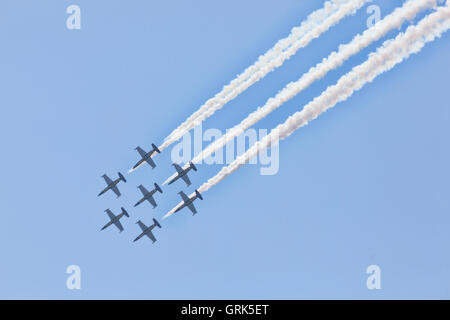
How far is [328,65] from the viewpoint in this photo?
3431 cm

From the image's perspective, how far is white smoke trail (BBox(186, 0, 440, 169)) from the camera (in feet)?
105

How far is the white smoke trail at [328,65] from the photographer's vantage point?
32.0 meters

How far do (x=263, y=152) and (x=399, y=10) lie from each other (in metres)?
7.96

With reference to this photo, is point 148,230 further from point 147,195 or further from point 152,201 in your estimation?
point 147,195

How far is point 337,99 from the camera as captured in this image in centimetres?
3450

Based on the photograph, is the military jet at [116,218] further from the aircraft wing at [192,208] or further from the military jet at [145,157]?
the aircraft wing at [192,208]

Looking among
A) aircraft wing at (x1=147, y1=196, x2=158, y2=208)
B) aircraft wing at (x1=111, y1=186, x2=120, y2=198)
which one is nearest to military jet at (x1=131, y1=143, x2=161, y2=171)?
aircraft wing at (x1=147, y1=196, x2=158, y2=208)

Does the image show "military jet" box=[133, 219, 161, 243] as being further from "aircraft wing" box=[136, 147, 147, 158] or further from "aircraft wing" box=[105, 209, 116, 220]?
"aircraft wing" box=[136, 147, 147, 158]

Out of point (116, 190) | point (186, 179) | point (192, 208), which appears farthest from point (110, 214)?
point (186, 179)

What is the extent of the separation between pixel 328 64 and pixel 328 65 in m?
0.04

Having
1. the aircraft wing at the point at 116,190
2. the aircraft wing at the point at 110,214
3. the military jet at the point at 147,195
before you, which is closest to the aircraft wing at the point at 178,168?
the military jet at the point at 147,195
